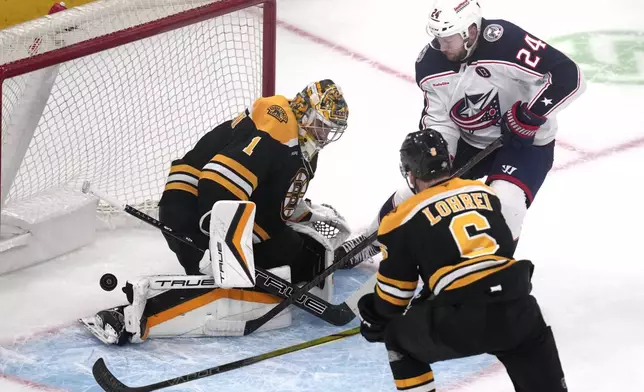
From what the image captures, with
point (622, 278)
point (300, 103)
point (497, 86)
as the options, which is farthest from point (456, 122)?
point (622, 278)

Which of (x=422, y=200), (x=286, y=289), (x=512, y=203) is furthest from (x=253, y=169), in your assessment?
(x=422, y=200)

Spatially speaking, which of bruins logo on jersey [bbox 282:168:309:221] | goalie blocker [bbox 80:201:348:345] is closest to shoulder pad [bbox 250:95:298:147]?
bruins logo on jersey [bbox 282:168:309:221]

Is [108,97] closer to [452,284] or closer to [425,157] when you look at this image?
[425,157]

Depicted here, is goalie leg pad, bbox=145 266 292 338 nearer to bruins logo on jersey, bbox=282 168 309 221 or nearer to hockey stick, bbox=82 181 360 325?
hockey stick, bbox=82 181 360 325

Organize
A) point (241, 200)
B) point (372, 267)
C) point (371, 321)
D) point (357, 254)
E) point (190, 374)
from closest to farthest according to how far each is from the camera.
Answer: point (371, 321), point (190, 374), point (241, 200), point (357, 254), point (372, 267)

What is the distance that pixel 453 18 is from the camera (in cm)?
375

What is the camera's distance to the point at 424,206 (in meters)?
2.88

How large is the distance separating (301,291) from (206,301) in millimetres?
297

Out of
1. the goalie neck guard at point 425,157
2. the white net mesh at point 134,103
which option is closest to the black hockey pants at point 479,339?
the goalie neck guard at point 425,157

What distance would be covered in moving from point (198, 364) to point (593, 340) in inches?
48.7

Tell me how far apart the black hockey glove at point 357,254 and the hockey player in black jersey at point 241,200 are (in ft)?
0.62

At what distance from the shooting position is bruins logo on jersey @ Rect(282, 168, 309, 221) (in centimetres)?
387

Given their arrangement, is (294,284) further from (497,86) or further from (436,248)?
(436,248)

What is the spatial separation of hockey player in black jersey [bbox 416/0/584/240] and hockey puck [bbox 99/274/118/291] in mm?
1155
